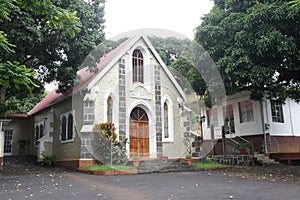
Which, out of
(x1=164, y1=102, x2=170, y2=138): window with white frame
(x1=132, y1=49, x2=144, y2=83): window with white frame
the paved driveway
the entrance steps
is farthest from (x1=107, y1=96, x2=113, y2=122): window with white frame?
the paved driveway

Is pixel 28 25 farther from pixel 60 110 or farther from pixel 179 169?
pixel 179 169

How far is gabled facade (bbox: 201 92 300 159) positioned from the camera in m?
17.1

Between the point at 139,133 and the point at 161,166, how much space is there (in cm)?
256

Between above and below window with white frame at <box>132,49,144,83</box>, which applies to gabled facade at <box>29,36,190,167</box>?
below

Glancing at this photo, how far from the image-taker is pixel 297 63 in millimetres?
12289

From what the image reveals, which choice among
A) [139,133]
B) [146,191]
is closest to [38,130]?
[139,133]

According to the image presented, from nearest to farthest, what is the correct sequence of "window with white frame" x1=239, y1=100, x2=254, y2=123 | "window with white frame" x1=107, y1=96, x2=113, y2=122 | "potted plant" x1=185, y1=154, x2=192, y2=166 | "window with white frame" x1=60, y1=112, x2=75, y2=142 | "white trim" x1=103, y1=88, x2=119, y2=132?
1. "white trim" x1=103, y1=88, x2=119, y2=132
2. "window with white frame" x1=107, y1=96, x2=113, y2=122
3. "potted plant" x1=185, y1=154, x2=192, y2=166
4. "window with white frame" x1=60, y1=112, x2=75, y2=142
5. "window with white frame" x1=239, y1=100, x2=254, y2=123

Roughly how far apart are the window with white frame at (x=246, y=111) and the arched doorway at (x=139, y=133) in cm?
709

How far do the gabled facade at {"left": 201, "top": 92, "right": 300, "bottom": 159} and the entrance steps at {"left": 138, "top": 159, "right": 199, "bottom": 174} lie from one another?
4722 mm

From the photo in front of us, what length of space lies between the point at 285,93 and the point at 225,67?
5.38m

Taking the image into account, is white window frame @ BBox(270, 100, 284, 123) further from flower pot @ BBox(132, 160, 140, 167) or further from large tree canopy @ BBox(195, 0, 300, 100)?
flower pot @ BBox(132, 160, 140, 167)

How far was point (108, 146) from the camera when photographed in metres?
12.6

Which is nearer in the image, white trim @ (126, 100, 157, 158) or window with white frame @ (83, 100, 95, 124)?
window with white frame @ (83, 100, 95, 124)

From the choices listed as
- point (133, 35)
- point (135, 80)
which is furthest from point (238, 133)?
point (133, 35)
